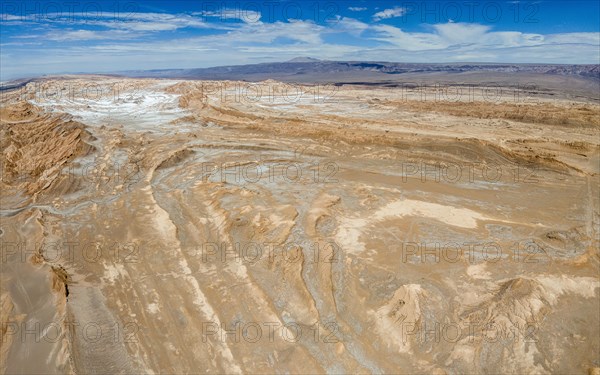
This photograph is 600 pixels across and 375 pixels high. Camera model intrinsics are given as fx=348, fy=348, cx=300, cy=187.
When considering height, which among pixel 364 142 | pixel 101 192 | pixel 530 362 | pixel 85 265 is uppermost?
pixel 364 142

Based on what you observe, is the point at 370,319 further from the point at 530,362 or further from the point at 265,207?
the point at 265,207

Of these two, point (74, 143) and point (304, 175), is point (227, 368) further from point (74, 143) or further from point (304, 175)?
point (74, 143)

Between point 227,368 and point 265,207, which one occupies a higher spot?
point 265,207

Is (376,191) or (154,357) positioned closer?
(154,357)

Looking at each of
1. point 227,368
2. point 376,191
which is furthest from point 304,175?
point 227,368

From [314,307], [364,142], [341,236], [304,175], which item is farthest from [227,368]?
[364,142]

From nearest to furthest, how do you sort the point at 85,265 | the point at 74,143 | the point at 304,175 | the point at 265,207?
the point at 85,265 → the point at 265,207 → the point at 304,175 → the point at 74,143

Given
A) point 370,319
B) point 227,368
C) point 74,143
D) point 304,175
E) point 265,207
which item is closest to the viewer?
point 227,368
